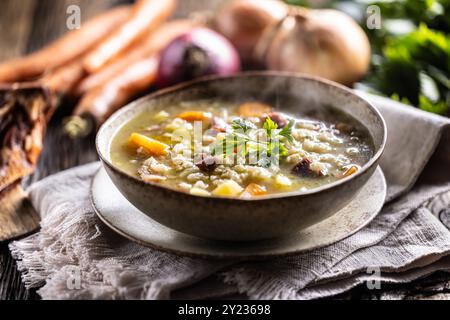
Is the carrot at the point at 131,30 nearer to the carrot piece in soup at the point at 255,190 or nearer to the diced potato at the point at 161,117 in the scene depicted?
the diced potato at the point at 161,117

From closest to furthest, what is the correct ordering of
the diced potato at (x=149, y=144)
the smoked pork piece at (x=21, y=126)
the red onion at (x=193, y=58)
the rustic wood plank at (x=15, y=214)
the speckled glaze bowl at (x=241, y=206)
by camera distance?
the speckled glaze bowl at (x=241, y=206) → the diced potato at (x=149, y=144) → the rustic wood plank at (x=15, y=214) → the smoked pork piece at (x=21, y=126) → the red onion at (x=193, y=58)

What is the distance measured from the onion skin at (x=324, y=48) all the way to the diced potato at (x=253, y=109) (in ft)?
3.70

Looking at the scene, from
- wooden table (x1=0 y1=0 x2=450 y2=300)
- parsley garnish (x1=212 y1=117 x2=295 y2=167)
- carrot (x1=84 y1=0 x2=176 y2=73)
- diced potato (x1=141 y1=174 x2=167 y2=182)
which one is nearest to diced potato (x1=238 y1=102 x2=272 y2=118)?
parsley garnish (x1=212 y1=117 x2=295 y2=167)

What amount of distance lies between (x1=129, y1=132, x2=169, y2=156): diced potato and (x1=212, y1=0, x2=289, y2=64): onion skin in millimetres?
2252

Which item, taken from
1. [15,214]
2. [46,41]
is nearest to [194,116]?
[15,214]

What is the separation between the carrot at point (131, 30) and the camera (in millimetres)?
5258

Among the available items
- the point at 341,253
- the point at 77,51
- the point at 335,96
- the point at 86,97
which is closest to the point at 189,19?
the point at 77,51

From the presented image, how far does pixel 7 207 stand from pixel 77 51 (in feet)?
7.47

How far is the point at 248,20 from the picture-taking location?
5246mm

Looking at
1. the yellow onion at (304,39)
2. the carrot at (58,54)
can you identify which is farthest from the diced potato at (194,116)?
the carrot at (58,54)

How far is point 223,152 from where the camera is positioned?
10.2 feet

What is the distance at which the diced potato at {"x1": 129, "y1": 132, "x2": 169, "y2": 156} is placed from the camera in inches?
128

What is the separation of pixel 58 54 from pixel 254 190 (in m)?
3.20

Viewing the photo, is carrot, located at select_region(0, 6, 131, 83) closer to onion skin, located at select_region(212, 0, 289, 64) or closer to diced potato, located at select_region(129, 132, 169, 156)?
onion skin, located at select_region(212, 0, 289, 64)
